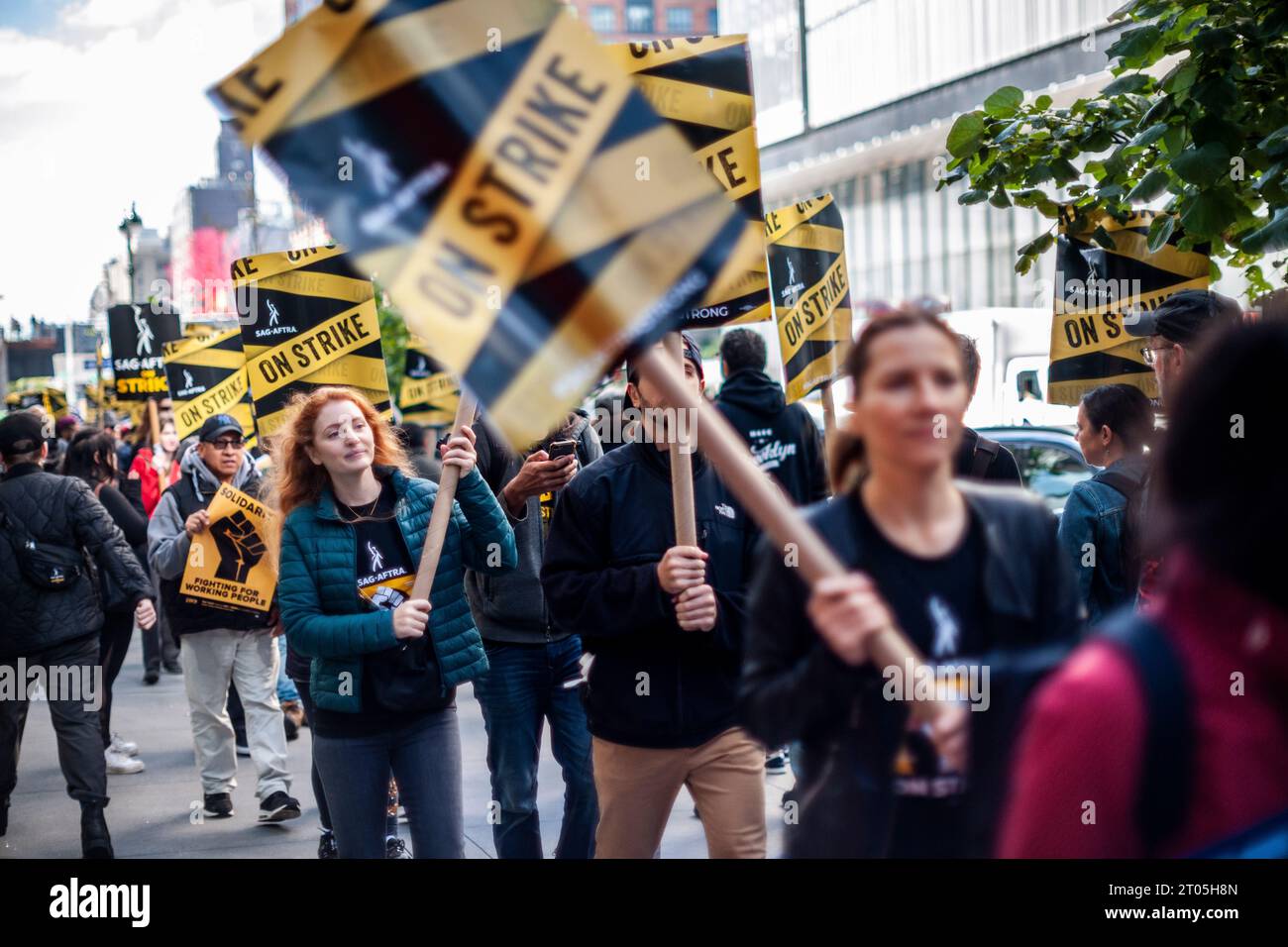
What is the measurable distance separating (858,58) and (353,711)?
976 inches

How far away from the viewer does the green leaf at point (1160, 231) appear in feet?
14.6

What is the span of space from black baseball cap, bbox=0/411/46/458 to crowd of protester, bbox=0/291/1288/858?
2cm

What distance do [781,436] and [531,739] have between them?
1446 millimetres

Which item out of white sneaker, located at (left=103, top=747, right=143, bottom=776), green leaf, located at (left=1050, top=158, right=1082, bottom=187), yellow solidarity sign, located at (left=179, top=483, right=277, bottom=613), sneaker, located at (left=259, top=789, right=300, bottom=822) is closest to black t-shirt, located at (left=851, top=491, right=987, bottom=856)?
green leaf, located at (left=1050, top=158, right=1082, bottom=187)

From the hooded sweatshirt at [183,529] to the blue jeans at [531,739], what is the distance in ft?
8.06

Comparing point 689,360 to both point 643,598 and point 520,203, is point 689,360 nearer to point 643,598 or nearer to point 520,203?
point 643,598

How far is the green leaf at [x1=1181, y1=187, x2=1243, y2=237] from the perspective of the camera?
13.8 ft

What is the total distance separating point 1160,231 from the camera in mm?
4547

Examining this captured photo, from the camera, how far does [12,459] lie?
6.58 m

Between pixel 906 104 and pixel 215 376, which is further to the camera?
pixel 906 104

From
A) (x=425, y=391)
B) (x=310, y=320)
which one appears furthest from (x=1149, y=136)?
(x=425, y=391)

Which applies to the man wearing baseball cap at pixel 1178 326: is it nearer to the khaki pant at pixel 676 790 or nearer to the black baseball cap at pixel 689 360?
the black baseball cap at pixel 689 360

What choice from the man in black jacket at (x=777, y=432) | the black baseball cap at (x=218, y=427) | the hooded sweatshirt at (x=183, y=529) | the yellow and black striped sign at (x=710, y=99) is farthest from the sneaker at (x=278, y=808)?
the yellow and black striped sign at (x=710, y=99)
